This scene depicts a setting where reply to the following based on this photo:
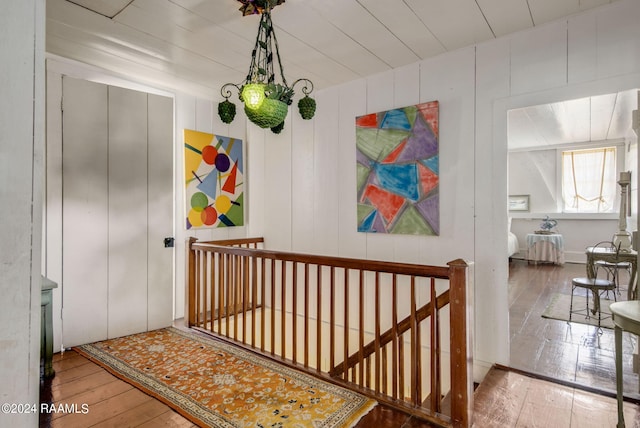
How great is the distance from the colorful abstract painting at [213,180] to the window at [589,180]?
6.82m

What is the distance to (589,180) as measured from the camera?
6.88 meters

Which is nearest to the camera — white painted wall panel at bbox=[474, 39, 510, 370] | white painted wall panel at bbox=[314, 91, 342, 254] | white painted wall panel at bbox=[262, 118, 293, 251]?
white painted wall panel at bbox=[474, 39, 510, 370]

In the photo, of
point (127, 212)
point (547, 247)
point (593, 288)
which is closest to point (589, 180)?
point (547, 247)

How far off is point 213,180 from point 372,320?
2315 millimetres

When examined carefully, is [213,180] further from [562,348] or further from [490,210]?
[562,348]

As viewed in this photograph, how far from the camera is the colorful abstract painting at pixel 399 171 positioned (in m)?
2.87

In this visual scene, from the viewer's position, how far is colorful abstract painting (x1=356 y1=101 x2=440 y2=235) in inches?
113

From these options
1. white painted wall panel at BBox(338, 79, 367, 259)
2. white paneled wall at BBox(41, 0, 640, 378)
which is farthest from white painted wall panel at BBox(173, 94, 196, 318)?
white painted wall panel at BBox(338, 79, 367, 259)

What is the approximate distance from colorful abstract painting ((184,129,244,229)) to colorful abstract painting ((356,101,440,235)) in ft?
5.24

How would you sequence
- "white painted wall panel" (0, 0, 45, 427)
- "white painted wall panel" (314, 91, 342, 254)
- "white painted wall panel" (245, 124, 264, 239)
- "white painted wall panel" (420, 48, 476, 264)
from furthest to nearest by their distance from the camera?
"white painted wall panel" (245, 124, 264, 239)
"white painted wall panel" (314, 91, 342, 254)
"white painted wall panel" (420, 48, 476, 264)
"white painted wall panel" (0, 0, 45, 427)

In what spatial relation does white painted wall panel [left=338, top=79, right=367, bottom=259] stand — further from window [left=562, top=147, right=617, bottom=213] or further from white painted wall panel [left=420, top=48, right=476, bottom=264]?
window [left=562, top=147, right=617, bottom=213]

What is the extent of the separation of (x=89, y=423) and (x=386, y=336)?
1871mm

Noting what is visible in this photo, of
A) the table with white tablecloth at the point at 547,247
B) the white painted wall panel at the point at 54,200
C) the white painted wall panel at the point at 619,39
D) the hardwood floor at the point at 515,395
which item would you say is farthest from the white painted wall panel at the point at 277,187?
the table with white tablecloth at the point at 547,247

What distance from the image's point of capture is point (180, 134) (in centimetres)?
365
